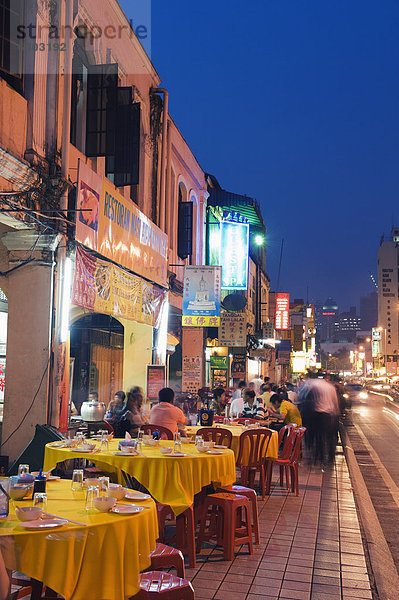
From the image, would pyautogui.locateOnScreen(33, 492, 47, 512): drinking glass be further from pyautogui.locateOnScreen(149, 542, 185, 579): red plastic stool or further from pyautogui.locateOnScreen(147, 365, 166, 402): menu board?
pyautogui.locateOnScreen(147, 365, 166, 402): menu board

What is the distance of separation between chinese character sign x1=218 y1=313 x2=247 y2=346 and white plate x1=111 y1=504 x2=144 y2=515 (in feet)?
62.7

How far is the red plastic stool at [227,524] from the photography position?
694cm

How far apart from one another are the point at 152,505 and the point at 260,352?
3267 cm

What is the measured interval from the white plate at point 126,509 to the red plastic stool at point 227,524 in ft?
9.30

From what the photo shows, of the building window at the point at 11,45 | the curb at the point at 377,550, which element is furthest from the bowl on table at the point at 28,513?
the building window at the point at 11,45

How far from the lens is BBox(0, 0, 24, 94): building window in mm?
9672

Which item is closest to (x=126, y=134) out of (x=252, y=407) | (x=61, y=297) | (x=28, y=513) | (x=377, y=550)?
(x=61, y=297)

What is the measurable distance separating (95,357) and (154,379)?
291 cm

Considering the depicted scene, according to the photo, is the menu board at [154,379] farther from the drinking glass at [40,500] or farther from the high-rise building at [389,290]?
the high-rise building at [389,290]

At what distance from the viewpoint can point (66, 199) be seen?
35.3ft

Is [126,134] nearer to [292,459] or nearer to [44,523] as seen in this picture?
[292,459]

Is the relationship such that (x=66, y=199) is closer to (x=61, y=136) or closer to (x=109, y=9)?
(x=61, y=136)

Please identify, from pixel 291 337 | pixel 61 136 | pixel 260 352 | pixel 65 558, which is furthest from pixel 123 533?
pixel 291 337

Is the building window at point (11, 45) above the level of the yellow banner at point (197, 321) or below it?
above
